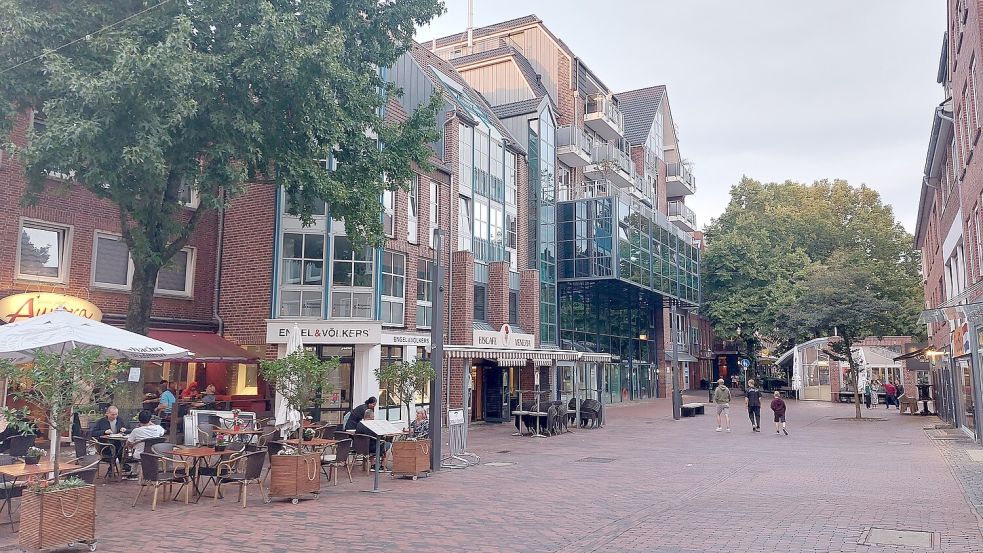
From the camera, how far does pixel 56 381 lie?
7.08 meters

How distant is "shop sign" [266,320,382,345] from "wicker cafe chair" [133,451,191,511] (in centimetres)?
908

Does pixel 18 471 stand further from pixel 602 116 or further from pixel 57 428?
pixel 602 116

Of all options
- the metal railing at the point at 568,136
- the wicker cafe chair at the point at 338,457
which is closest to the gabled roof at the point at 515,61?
the metal railing at the point at 568,136

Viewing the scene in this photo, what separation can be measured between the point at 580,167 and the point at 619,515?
28.0 metres

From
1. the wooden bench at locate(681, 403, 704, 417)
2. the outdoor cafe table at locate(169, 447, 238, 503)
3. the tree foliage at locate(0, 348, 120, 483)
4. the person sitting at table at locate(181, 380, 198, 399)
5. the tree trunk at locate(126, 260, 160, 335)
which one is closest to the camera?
the tree foliage at locate(0, 348, 120, 483)

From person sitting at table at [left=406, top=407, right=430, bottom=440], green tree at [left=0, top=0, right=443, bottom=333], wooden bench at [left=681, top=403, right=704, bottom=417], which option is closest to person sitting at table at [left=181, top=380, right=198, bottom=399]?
green tree at [left=0, top=0, right=443, bottom=333]

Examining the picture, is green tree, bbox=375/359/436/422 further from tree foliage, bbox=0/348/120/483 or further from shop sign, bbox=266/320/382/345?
tree foliage, bbox=0/348/120/483

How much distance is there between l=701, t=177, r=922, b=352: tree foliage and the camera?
45.5 metres

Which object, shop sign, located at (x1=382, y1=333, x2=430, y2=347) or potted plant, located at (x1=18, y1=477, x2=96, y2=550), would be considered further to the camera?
shop sign, located at (x1=382, y1=333, x2=430, y2=347)

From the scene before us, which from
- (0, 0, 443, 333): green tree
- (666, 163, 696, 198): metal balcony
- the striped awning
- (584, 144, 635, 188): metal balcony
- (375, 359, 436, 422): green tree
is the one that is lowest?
(375, 359, 436, 422): green tree

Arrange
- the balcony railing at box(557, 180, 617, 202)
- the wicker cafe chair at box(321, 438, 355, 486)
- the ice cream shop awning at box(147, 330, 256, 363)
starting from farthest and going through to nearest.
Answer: the balcony railing at box(557, 180, 617, 202) < the ice cream shop awning at box(147, 330, 256, 363) < the wicker cafe chair at box(321, 438, 355, 486)

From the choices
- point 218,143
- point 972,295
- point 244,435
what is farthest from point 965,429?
point 218,143

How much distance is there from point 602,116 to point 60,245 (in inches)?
1047

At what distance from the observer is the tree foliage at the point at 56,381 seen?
7.07 metres
